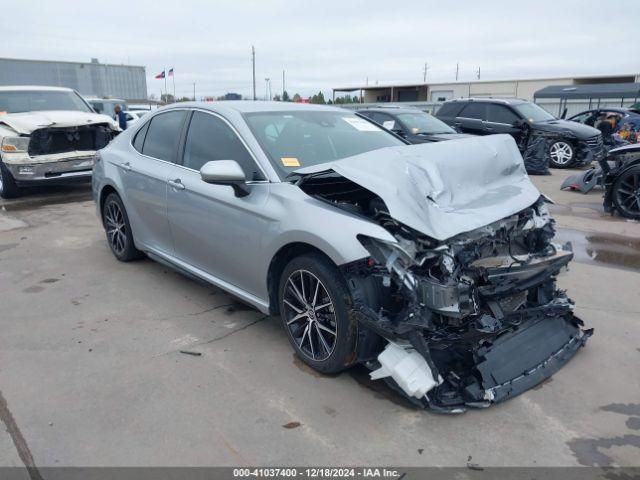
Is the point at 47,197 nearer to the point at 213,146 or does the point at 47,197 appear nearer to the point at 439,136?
the point at 213,146

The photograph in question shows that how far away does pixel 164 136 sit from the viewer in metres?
4.73

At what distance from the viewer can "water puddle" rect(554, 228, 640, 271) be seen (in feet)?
19.0

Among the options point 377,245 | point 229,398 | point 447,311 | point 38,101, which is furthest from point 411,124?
point 229,398

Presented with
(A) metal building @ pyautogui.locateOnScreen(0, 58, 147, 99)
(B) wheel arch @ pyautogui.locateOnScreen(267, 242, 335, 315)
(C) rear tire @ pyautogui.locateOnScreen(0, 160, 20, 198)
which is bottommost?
(C) rear tire @ pyautogui.locateOnScreen(0, 160, 20, 198)

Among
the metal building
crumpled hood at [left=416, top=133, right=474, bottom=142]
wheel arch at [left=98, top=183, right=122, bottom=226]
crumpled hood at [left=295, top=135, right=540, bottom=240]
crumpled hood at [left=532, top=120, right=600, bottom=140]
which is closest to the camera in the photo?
crumpled hood at [left=295, top=135, right=540, bottom=240]

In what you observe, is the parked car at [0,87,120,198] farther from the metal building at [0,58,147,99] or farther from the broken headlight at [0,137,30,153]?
the metal building at [0,58,147,99]

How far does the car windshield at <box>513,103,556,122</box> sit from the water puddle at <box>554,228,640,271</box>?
23.4 feet

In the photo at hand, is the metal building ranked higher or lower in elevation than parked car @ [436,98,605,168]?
higher

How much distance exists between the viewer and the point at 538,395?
3.13 m

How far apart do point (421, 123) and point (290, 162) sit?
8258mm

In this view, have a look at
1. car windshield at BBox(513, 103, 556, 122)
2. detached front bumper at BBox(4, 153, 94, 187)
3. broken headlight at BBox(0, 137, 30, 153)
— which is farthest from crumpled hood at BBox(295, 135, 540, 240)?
car windshield at BBox(513, 103, 556, 122)

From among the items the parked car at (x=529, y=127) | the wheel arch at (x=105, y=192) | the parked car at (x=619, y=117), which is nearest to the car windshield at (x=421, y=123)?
the parked car at (x=529, y=127)

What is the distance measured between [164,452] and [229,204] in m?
1.79

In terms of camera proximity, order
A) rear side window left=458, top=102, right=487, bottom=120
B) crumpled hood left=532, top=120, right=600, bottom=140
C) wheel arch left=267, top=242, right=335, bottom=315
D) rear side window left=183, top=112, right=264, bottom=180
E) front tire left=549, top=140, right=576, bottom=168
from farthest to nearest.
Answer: rear side window left=458, top=102, right=487, bottom=120 → front tire left=549, top=140, right=576, bottom=168 → crumpled hood left=532, top=120, right=600, bottom=140 → rear side window left=183, top=112, right=264, bottom=180 → wheel arch left=267, top=242, right=335, bottom=315
